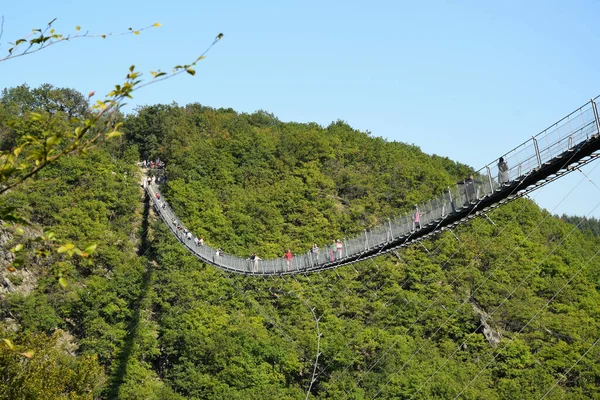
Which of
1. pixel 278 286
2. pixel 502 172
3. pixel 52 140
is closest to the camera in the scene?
pixel 52 140

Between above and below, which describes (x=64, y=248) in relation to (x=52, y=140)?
below

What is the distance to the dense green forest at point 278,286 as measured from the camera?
32750 mm

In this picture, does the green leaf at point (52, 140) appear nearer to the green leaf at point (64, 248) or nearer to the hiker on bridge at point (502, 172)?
the green leaf at point (64, 248)

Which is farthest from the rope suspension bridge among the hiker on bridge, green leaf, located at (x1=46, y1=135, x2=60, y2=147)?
green leaf, located at (x1=46, y1=135, x2=60, y2=147)

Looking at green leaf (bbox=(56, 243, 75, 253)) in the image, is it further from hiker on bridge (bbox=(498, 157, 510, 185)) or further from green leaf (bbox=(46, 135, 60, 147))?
hiker on bridge (bbox=(498, 157, 510, 185))

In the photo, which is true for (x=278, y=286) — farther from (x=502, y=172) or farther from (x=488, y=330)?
(x=502, y=172)

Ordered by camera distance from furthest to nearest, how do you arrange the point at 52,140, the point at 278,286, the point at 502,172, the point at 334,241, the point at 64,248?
the point at 278,286
the point at 334,241
the point at 502,172
the point at 52,140
the point at 64,248

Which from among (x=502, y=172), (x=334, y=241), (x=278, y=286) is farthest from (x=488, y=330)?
(x=502, y=172)

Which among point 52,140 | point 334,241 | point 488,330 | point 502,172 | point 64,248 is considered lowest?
point 64,248

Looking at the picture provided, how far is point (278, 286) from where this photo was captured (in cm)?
3775

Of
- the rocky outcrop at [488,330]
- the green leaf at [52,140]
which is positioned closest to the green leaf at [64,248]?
the green leaf at [52,140]

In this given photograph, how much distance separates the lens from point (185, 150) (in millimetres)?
45781

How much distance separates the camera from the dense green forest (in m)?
32.8

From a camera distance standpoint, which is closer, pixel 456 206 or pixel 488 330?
pixel 456 206
